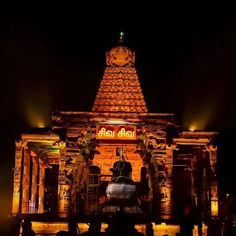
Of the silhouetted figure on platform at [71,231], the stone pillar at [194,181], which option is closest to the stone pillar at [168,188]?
the stone pillar at [194,181]

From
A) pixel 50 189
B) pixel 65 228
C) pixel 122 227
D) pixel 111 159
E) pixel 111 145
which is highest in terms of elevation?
pixel 111 145

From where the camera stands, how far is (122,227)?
1015 centimetres

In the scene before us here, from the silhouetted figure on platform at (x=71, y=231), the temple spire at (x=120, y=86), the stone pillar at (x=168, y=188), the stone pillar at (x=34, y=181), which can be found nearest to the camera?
the silhouetted figure on platform at (x=71, y=231)

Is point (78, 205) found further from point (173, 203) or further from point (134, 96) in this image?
point (134, 96)

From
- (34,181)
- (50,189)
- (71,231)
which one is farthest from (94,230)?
(50,189)

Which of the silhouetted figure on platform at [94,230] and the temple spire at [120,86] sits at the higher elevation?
the temple spire at [120,86]

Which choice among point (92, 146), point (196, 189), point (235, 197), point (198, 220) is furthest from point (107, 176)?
point (198, 220)

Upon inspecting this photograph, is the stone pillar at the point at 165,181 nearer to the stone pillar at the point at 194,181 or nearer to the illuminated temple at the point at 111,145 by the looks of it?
the illuminated temple at the point at 111,145

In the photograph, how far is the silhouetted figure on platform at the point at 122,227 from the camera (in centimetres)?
987

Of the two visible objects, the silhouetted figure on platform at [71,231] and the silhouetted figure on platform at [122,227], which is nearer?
the silhouetted figure on platform at [122,227]

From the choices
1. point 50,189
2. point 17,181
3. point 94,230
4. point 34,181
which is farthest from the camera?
point 50,189

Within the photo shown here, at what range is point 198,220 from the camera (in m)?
18.2

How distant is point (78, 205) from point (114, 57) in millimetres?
8007

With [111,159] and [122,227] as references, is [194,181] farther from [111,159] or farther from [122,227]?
[122,227]
